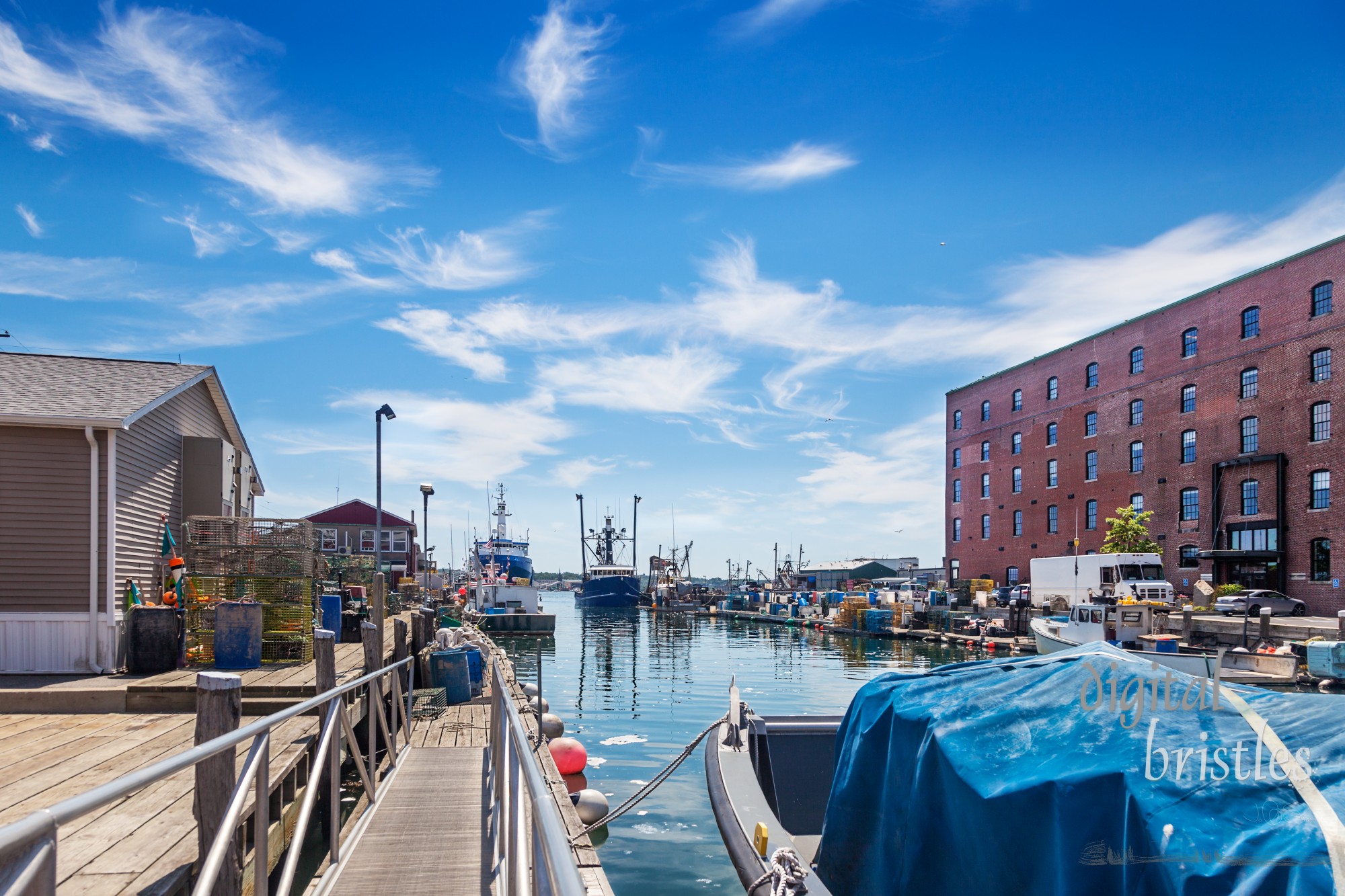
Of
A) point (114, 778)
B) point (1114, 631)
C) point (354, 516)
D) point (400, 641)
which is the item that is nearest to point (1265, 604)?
point (1114, 631)

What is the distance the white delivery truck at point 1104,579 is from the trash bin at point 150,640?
36.5 m

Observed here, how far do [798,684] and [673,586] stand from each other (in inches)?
2409

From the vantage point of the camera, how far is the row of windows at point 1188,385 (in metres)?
38.4

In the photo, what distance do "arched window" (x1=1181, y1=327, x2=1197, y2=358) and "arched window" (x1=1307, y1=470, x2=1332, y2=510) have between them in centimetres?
940

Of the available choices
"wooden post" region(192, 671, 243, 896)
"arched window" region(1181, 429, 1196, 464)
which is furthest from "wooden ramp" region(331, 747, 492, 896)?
"arched window" region(1181, 429, 1196, 464)

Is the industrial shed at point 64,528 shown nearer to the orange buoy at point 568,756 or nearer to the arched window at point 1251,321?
the orange buoy at point 568,756

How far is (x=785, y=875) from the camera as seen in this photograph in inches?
213

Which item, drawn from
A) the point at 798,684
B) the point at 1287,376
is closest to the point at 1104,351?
the point at 1287,376

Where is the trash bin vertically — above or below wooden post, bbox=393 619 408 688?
above

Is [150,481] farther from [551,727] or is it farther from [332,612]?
[551,727]

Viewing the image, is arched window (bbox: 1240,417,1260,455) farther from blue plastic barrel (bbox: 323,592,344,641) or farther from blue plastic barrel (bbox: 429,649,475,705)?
blue plastic barrel (bbox: 323,592,344,641)

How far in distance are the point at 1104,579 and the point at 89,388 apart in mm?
40916

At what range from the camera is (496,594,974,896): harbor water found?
12.6 m

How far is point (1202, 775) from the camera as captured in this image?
11.6 ft
